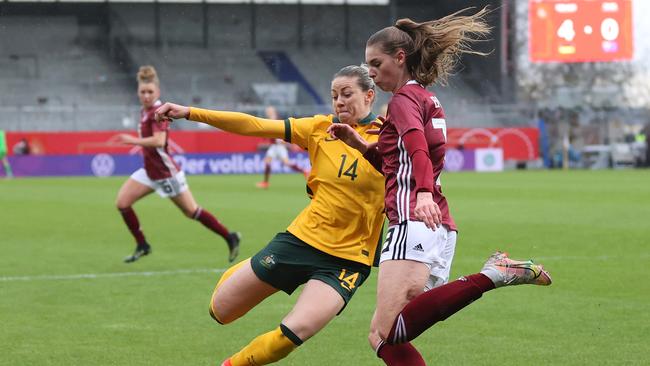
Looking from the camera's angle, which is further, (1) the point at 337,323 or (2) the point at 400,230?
(1) the point at 337,323

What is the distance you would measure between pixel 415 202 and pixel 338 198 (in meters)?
0.84

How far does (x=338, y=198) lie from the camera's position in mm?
5871

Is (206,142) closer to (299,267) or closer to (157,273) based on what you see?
(157,273)

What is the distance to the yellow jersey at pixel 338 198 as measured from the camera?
582 centimetres

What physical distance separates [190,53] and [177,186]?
136ft

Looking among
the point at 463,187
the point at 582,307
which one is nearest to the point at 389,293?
the point at 582,307

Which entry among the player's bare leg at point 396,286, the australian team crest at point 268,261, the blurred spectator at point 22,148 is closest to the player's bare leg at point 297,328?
the australian team crest at point 268,261

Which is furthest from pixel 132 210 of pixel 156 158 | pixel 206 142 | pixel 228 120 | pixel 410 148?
pixel 206 142

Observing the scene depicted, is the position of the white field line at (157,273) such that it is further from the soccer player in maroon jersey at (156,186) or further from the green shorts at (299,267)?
the green shorts at (299,267)

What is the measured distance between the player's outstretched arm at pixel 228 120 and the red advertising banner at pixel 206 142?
34178 mm

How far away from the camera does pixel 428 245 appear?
5.13 metres

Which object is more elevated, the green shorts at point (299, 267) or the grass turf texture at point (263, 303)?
the green shorts at point (299, 267)

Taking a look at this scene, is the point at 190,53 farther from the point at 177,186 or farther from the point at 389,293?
the point at 389,293

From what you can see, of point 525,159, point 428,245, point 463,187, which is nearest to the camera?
point 428,245
